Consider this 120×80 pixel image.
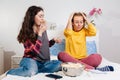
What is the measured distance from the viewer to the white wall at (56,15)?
319cm

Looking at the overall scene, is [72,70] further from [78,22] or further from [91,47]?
[91,47]

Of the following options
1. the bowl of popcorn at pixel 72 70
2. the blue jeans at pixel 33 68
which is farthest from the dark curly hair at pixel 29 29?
the bowl of popcorn at pixel 72 70

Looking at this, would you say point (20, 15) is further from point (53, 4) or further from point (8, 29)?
point (53, 4)

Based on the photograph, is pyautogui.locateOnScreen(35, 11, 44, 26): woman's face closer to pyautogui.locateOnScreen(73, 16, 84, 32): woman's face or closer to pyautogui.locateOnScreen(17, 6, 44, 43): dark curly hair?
pyautogui.locateOnScreen(17, 6, 44, 43): dark curly hair

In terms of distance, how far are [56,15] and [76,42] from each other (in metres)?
0.73

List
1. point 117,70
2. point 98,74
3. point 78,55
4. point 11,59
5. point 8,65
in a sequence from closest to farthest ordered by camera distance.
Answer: point 98,74
point 117,70
point 78,55
point 11,59
point 8,65

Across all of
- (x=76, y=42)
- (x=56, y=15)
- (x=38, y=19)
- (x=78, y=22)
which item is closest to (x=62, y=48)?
(x=76, y=42)

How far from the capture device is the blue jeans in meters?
1.84

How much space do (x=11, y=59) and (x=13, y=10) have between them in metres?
0.69

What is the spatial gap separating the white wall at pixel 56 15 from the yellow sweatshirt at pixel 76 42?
57 centimetres

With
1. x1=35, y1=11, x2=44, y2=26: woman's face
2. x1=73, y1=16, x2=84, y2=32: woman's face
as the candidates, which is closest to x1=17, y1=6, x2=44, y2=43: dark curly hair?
x1=35, y1=11, x2=44, y2=26: woman's face

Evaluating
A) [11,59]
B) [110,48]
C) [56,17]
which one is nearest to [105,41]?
[110,48]

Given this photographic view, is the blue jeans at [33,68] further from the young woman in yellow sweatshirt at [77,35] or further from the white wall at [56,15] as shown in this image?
the white wall at [56,15]

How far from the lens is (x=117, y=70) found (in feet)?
6.59
